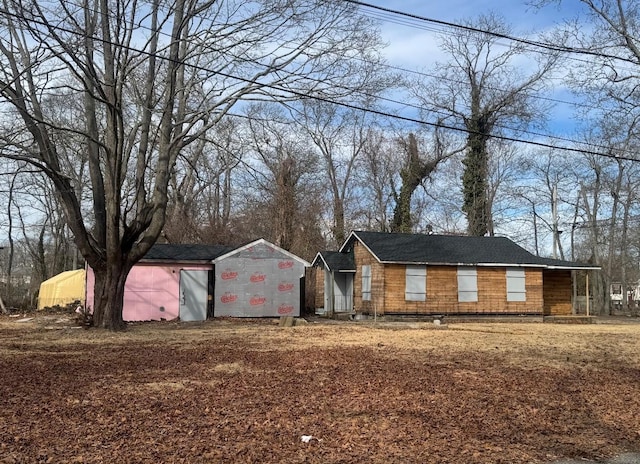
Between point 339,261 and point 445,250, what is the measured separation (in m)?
5.24

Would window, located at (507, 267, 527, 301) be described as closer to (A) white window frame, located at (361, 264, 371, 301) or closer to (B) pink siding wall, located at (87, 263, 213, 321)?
(A) white window frame, located at (361, 264, 371, 301)

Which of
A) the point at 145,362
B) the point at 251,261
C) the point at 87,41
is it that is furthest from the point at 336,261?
the point at 145,362

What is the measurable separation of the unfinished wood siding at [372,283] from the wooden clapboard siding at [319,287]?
309 centimetres

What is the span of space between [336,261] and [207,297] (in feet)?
23.0

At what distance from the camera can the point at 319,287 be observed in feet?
108

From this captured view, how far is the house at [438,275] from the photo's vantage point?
85.6 feet

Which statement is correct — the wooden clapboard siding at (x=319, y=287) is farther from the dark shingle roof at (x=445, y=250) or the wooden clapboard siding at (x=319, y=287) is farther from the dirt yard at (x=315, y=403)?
the dirt yard at (x=315, y=403)

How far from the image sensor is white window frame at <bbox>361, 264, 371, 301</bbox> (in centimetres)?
2708

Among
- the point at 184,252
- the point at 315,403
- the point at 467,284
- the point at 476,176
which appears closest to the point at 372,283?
the point at 467,284

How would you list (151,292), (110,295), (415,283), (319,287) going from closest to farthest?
(110,295) < (151,292) < (415,283) < (319,287)

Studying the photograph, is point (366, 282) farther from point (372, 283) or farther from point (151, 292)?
point (151, 292)

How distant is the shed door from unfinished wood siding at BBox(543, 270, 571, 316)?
667 inches

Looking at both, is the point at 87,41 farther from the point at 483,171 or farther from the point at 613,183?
the point at 613,183

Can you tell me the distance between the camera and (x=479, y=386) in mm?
9047
